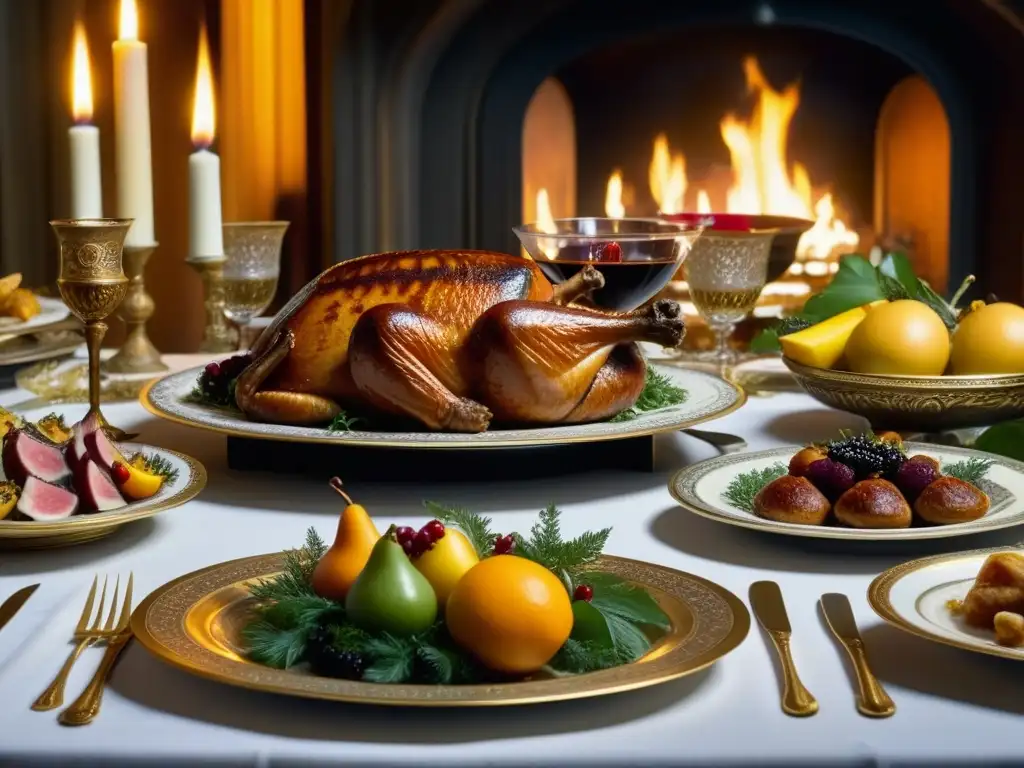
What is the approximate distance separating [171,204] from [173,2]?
1.62ft

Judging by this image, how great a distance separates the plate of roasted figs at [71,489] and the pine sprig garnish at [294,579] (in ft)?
0.66

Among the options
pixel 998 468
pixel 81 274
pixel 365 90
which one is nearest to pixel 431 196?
pixel 365 90

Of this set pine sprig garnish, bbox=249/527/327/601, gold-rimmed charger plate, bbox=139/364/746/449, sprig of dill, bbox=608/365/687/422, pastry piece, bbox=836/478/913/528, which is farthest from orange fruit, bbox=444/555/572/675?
sprig of dill, bbox=608/365/687/422

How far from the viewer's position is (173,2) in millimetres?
3439

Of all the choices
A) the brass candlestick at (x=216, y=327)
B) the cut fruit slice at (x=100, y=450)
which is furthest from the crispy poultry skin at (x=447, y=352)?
the brass candlestick at (x=216, y=327)

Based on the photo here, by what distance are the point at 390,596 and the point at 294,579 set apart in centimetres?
12

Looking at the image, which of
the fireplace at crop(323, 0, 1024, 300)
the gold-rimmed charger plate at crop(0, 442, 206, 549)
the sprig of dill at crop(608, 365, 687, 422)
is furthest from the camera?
the fireplace at crop(323, 0, 1024, 300)

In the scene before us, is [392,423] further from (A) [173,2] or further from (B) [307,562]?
(A) [173,2]

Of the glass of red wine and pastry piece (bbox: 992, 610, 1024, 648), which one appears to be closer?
pastry piece (bbox: 992, 610, 1024, 648)

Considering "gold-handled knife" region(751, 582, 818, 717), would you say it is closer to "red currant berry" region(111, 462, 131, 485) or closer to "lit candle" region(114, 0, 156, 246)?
"red currant berry" region(111, 462, 131, 485)

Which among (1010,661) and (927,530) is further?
(927,530)

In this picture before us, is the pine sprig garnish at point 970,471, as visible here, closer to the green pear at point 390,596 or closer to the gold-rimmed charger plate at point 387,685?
the gold-rimmed charger plate at point 387,685

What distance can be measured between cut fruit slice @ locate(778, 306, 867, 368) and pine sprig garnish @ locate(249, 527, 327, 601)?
76 cm

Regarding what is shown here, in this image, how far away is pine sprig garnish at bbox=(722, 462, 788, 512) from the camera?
115 centimetres
